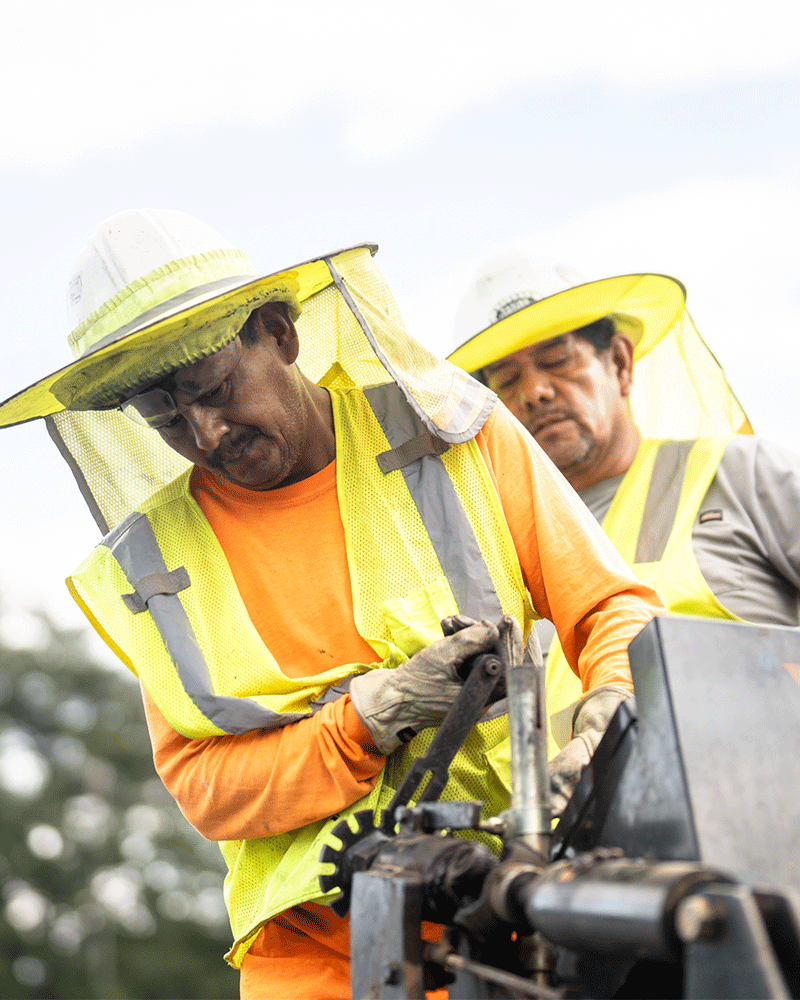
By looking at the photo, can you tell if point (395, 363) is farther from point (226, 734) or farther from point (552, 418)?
point (552, 418)

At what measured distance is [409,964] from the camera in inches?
62.0

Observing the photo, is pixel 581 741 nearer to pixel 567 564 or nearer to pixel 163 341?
pixel 567 564

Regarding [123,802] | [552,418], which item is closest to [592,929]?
[552,418]

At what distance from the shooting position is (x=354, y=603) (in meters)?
2.58

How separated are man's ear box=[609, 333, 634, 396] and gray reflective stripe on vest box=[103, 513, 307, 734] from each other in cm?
251

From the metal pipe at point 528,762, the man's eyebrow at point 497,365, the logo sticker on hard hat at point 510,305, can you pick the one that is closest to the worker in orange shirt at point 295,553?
the metal pipe at point 528,762

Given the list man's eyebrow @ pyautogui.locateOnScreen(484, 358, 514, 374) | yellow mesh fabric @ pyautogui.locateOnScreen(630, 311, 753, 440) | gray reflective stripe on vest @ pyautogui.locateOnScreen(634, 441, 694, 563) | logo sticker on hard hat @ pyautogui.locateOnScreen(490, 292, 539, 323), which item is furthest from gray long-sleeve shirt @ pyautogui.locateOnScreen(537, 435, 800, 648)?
logo sticker on hard hat @ pyautogui.locateOnScreen(490, 292, 539, 323)

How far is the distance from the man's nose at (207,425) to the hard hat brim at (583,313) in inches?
78.5

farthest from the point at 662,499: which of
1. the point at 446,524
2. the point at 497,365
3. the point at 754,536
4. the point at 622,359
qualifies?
the point at 446,524

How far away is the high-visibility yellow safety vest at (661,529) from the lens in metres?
3.74

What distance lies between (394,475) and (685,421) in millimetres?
2164

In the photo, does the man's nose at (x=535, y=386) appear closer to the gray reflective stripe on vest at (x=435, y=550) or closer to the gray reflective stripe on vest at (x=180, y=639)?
the gray reflective stripe on vest at (x=435, y=550)

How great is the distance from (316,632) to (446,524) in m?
0.42

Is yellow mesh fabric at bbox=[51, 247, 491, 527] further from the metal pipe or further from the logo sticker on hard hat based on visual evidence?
the logo sticker on hard hat
